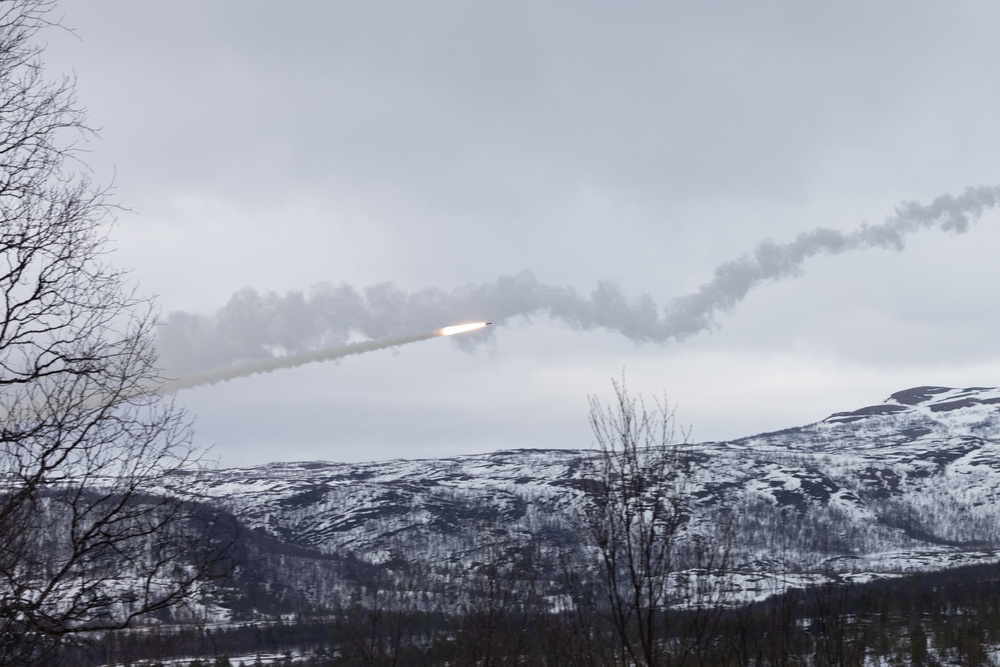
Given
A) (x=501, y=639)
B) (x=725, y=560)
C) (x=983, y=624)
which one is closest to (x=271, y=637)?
(x=983, y=624)

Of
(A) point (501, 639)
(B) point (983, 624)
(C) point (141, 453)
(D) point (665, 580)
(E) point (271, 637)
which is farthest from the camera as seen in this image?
(E) point (271, 637)

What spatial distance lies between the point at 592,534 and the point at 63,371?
10.9m

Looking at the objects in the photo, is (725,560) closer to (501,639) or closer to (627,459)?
(627,459)

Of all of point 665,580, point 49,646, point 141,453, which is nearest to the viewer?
point 49,646

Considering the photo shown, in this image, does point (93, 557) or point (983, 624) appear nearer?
point (93, 557)

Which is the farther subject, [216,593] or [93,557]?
[216,593]

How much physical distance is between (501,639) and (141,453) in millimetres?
24065

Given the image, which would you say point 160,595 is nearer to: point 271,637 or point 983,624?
point 983,624

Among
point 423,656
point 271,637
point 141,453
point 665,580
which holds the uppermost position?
point 141,453

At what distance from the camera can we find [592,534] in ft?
66.7

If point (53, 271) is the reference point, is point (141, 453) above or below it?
below

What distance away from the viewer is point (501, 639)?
37.0 meters

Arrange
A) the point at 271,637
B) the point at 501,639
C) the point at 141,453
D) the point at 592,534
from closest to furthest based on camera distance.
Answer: the point at 141,453 → the point at 592,534 → the point at 501,639 → the point at 271,637

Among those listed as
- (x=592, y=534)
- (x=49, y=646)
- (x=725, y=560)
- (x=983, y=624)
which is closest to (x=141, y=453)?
(x=49, y=646)
